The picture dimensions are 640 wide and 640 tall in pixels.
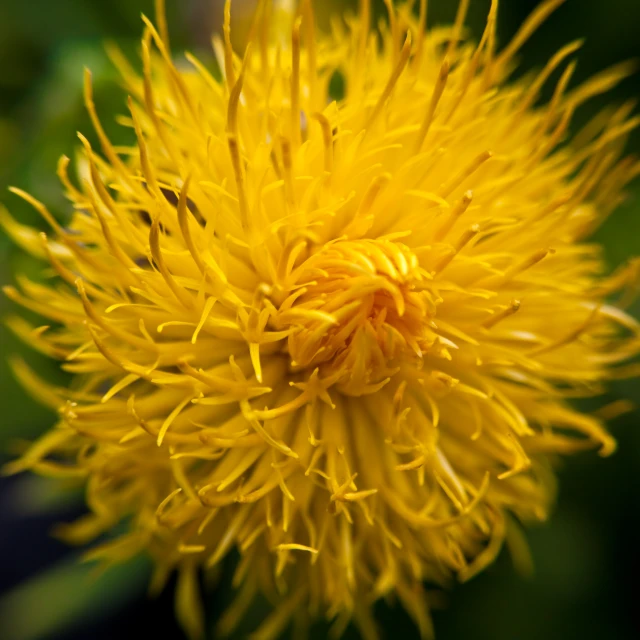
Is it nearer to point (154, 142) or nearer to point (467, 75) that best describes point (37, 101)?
point (154, 142)

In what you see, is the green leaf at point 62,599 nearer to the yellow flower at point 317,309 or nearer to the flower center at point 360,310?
the yellow flower at point 317,309

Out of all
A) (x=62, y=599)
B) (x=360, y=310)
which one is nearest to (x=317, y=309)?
(x=360, y=310)

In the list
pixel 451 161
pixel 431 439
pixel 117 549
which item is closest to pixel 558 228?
pixel 451 161

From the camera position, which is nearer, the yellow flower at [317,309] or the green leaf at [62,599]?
the yellow flower at [317,309]

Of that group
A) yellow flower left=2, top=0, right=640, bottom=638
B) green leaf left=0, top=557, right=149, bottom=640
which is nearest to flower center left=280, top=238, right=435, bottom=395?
yellow flower left=2, top=0, right=640, bottom=638

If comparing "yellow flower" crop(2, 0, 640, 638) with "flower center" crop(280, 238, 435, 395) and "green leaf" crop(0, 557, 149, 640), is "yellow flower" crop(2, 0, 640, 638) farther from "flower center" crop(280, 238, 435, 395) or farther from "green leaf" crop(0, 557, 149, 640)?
"green leaf" crop(0, 557, 149, 640)

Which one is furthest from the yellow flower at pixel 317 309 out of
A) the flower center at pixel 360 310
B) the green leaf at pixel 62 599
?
the green leaf at pixel 62 599

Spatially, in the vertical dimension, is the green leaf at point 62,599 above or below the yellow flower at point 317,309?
below
